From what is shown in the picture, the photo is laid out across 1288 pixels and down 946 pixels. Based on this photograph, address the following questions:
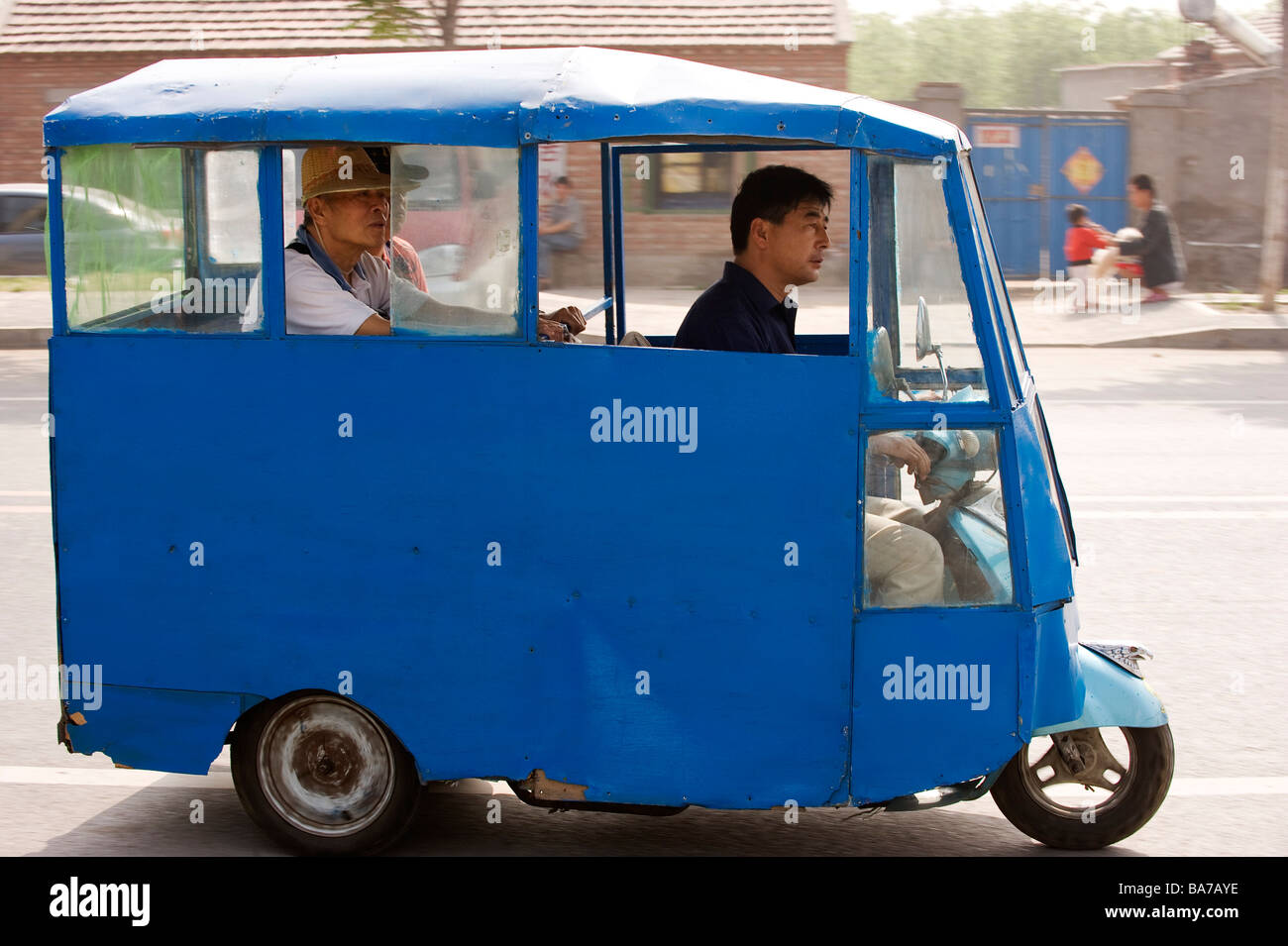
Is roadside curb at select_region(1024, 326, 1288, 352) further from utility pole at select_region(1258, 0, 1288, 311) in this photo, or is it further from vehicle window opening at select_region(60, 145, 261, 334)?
vehicle window opening at select_region(60, 145, 261, 334)

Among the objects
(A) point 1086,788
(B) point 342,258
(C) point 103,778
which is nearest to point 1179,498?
(A) point 1086,788

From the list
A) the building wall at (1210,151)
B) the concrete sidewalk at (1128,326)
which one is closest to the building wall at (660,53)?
the concrete sidewalk at (1128,326)

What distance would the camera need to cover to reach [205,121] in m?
3.72

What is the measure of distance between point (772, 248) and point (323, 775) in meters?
1.94

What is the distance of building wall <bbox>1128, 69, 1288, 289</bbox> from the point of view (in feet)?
73.3

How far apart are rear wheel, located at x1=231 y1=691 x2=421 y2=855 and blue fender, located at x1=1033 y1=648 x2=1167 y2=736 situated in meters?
1.81

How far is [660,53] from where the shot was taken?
2239cm

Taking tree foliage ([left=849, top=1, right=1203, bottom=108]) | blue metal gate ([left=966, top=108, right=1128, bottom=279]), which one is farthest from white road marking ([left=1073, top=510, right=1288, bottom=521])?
tree foliage ([left=849, top=1, right=1203, bottom=108])

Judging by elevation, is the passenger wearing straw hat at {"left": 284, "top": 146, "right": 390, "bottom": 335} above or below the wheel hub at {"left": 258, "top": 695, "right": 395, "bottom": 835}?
above

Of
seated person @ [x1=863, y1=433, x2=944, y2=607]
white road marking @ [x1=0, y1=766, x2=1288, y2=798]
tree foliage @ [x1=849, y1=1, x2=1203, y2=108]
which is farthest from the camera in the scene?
tree foliage @ [x1=849, y1=1, x2=1203, y2=108]

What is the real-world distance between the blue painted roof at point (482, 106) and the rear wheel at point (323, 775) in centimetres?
148

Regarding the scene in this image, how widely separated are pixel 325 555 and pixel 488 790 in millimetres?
1170

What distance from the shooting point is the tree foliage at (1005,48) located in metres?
64.5

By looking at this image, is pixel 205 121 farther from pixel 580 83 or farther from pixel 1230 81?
pixel 1230 81
